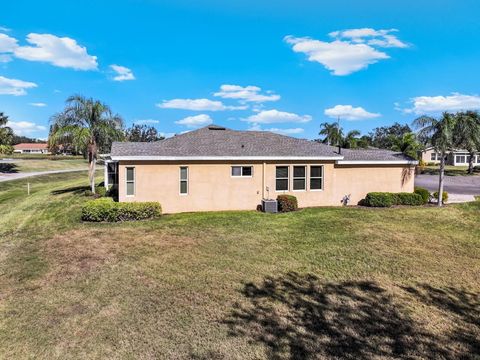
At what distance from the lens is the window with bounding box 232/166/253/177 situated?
18266 mm

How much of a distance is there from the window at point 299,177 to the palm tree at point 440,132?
7119 mm

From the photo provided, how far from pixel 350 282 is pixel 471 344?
3137 millimetres

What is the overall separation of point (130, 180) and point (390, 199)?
1455 centimetres

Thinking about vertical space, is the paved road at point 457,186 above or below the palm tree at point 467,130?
below

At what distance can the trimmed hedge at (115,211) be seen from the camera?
1561 centimetres

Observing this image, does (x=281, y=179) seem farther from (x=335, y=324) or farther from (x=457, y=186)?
(x=457, y=186)

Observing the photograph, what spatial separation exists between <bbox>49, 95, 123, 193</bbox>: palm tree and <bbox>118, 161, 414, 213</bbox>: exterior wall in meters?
7.36

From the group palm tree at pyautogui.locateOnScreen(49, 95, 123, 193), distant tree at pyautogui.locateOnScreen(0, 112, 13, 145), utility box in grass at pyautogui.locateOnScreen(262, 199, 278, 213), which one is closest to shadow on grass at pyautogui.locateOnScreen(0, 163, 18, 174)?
distant tree at pyautogui.locateOnScreen(0, 112, 13, 145)

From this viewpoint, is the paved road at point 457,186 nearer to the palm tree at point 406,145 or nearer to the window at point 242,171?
the palm tree at point 406,145

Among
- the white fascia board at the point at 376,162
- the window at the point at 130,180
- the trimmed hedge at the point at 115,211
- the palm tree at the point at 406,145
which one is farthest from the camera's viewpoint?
the palm tree at the point at 406,145

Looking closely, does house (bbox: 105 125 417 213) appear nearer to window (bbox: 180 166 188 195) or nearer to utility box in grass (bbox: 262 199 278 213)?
window (bbox: 180 166 188 195)

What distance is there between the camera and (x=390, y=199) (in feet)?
63.8

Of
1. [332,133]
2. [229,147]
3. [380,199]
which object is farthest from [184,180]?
[332,133]

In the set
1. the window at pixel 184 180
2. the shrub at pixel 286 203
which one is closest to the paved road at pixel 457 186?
the shrub at pixel 286 203
